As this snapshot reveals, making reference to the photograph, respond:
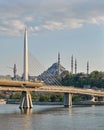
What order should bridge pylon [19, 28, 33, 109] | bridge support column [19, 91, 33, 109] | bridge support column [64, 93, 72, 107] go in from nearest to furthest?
bridge pylon [19, 28, 33, 109] → bridge support column [19, 91, 33, 109] → bridge support column [64, 93, 72, 107]

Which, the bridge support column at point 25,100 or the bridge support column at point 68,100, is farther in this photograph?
the bridge support column at point 68,100

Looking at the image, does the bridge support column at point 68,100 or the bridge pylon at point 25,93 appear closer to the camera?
the bridge pylon at point 25,93

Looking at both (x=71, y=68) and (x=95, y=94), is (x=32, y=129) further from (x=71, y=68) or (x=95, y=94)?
(x=71, y=68)

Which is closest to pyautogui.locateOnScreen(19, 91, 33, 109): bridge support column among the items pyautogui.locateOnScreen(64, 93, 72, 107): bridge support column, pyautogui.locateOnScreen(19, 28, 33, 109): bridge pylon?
pyautogui.locateOnScreen(19, 28, 33, 109): bridge pylon

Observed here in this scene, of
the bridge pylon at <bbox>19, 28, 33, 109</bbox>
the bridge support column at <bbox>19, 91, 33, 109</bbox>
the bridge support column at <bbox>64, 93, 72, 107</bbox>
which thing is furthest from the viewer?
the bridge support column at <bbox>64, 93, 72, 107</bbox>

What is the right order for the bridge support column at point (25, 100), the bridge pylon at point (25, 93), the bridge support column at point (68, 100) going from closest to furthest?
1. the bridge pylon at point (25, 93)
2. the bridge support column at point (25, 100)
3. the bridge support column at point (68, 100)

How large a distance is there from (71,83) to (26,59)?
69.4m

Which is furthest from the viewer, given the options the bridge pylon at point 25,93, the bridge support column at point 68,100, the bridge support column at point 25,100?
the bridge support column at point 68,100

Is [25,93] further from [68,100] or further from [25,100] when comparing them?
[68,100]

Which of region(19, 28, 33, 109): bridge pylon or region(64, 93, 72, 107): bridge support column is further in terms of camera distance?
region(64, 93, 72, 107): bridge support column

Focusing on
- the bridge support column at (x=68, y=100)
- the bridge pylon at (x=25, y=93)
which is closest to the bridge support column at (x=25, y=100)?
the bridge pylon at (x=25, y=93)

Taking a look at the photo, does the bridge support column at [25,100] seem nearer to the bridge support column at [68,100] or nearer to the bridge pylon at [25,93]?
the bridge pylon at [25,93]

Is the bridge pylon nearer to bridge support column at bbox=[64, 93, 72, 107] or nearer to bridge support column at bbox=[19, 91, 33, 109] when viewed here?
bridge support column at bbox=[19, 91, 33, 109]

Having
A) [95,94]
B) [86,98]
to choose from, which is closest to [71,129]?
[95,94]
